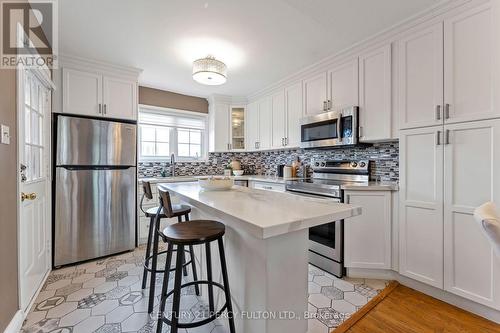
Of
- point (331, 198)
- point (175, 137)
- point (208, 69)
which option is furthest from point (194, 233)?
point (175, 137)

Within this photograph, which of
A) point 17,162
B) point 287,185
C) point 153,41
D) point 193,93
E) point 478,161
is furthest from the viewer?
point 193,93

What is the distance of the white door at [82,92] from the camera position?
8.44 ft

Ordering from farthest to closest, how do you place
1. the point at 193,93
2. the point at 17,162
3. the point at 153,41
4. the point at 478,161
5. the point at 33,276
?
the point at 193,93 → the point at 153,41 → the point at 33,276 → the point at 478,161 → the point at 17,162

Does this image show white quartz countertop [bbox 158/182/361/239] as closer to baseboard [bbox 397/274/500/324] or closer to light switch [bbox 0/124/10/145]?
light switch [bbox 0/124/10/145]

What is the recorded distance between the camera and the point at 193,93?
4039 millimetres

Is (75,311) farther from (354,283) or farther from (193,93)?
(193,93)

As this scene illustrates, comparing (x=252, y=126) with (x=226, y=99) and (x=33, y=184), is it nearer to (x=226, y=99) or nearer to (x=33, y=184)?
(x=226, y=99)

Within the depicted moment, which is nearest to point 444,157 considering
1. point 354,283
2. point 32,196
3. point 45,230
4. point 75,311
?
point 354,283

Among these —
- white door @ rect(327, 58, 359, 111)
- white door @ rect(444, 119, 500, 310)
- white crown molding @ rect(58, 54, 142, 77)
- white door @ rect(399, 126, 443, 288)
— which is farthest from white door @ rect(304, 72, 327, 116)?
white crown molding @ rect(58, 54, 142, 77)

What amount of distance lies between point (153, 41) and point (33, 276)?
7.87 feet

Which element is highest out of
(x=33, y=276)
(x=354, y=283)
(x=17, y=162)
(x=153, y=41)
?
(x=153, y=41)

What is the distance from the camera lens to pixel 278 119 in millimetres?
3588

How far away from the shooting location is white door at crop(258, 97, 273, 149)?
3769 millimetres

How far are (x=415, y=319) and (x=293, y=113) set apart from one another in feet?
8.48
